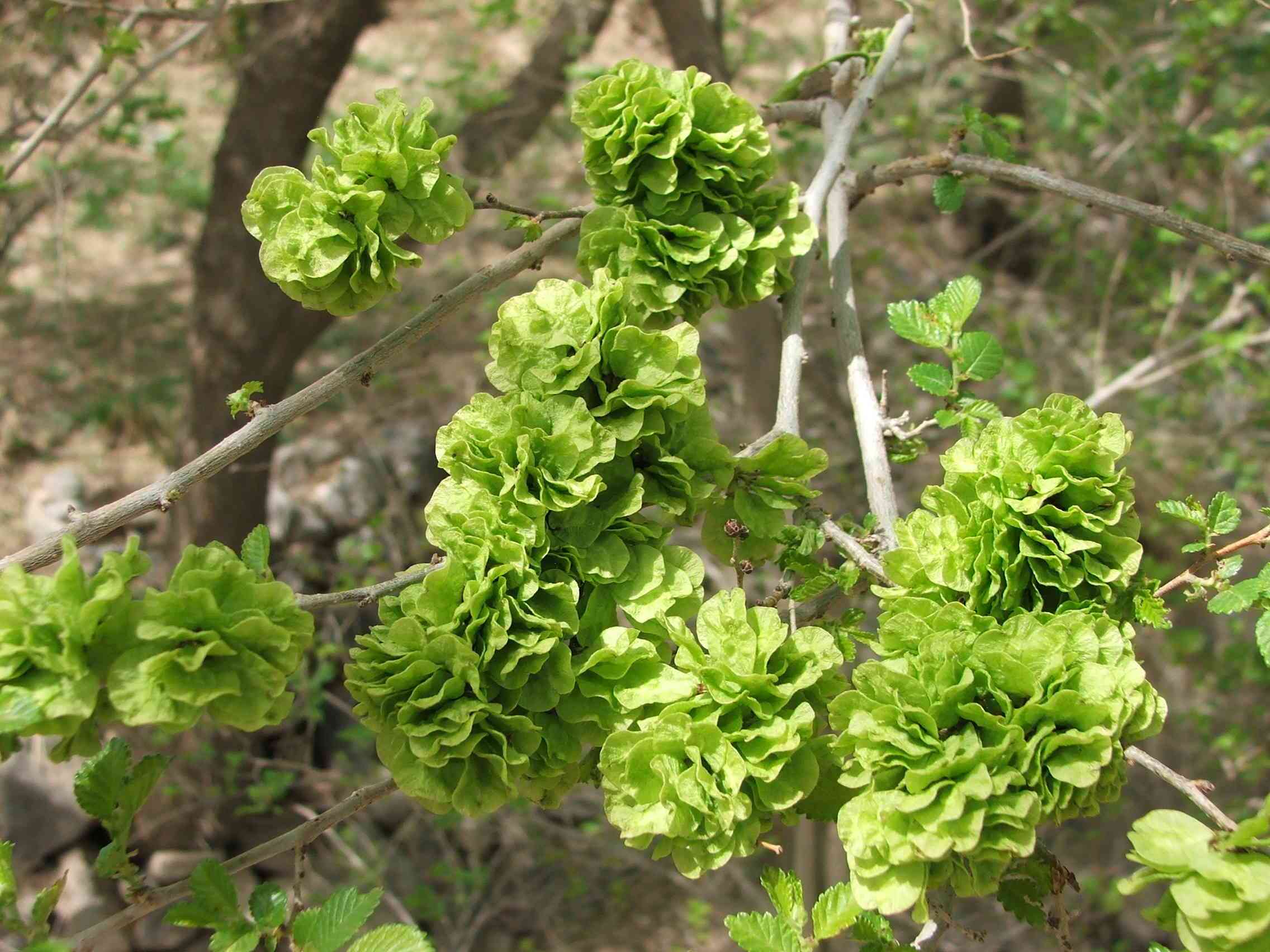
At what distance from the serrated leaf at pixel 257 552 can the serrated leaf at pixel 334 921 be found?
0.46m

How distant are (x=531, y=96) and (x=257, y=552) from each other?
464 cm

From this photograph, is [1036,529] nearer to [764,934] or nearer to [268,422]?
[764,934]

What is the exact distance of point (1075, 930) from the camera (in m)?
5.05

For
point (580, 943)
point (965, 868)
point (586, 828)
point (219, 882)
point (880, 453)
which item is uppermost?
point (219, 882)

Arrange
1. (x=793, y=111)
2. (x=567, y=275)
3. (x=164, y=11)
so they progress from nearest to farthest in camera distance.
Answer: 1. (x=793, y=111)
2. (x=164, y=11)
3. (x=567, y=275)

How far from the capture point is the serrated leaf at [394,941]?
1.35m

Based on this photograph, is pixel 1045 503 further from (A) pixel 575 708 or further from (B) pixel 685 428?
(A) pixel 575 708

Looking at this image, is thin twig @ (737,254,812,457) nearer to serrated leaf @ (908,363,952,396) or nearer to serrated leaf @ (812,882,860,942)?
serrated leaf @ (908,363,952,396)

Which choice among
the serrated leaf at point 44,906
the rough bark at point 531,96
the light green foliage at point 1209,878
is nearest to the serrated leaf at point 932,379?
the light green foliage at point 1209,878

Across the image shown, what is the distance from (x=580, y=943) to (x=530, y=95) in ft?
14.5

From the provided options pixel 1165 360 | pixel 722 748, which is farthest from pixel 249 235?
pixel 1165 360

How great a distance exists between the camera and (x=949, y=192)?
2.15 metres

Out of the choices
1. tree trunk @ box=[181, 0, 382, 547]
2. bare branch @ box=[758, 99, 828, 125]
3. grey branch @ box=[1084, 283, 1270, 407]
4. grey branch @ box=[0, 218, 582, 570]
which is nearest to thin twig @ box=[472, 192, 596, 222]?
grey branch @ box=[0, 218, 582, 570]

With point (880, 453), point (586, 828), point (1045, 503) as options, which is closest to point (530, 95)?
point (586, 828)
